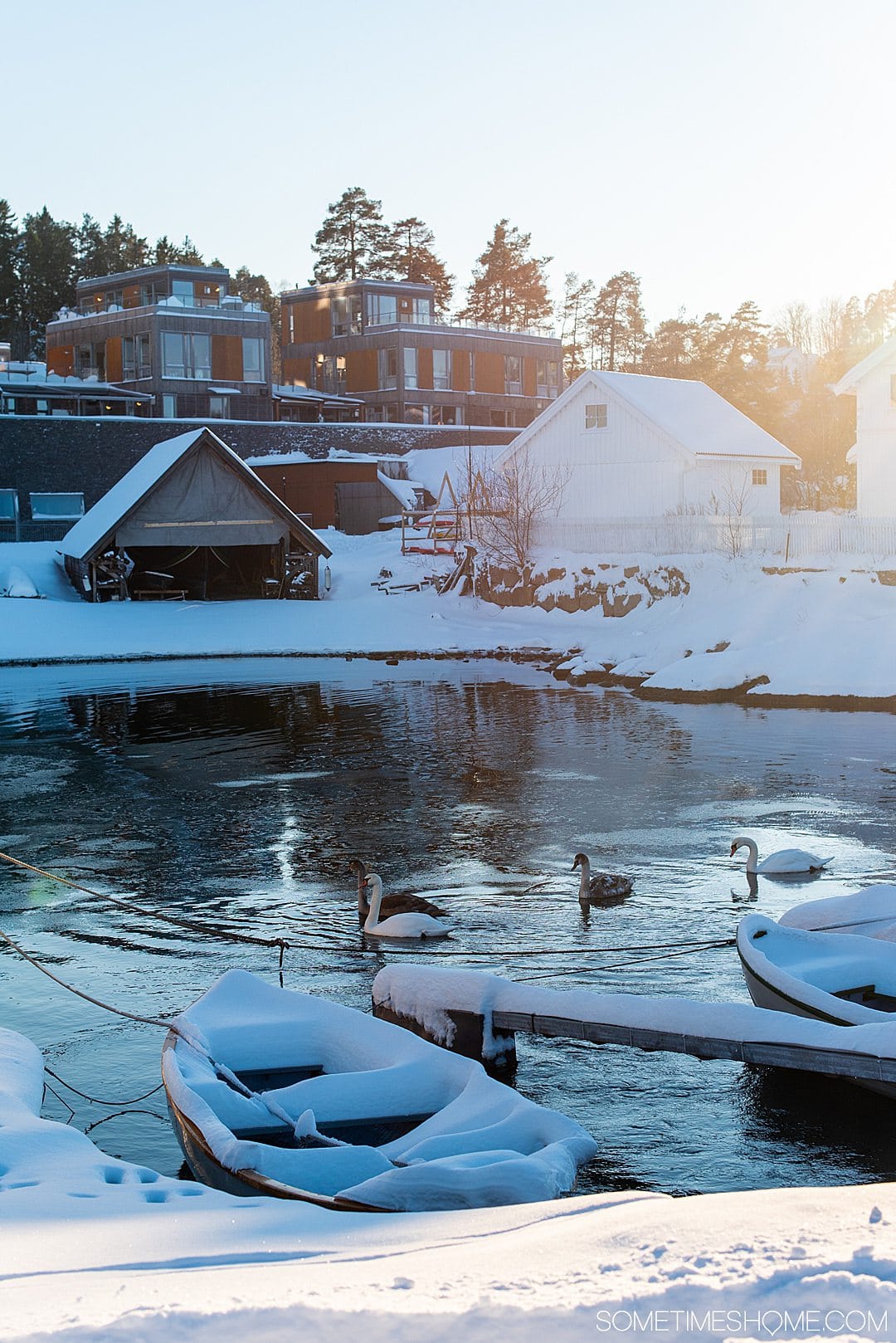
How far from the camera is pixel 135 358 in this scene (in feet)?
231

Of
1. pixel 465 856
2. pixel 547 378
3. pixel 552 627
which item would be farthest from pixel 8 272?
pixel 465 856

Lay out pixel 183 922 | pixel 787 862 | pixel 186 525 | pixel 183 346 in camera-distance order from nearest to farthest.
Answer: pixel 183 922
pixel 787 862
pixel 186 525
pixel 183 346

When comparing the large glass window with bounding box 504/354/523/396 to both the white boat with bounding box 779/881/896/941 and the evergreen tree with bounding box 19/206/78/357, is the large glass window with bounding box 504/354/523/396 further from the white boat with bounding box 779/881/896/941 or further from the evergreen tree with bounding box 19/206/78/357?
the white boat with bounding box 779/881/896/941

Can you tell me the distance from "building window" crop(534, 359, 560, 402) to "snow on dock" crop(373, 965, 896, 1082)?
77043 millimetres

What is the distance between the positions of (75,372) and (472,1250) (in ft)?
245

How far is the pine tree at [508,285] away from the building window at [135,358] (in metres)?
37.2

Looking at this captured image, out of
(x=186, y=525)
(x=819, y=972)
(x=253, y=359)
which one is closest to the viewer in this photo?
(x=819, y=972)

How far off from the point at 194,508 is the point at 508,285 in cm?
6222

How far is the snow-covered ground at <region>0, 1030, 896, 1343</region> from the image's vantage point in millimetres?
4516

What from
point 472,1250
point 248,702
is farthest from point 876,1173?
point 248,702

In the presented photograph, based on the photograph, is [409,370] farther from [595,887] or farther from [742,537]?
[595,887]

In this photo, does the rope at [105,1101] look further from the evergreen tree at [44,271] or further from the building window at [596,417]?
the evergreen tree at [44,271]

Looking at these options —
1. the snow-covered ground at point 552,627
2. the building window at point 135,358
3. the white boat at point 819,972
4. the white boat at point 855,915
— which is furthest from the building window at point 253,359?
the white boat at point 819,972

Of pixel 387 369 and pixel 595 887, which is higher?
pixel 387 369
